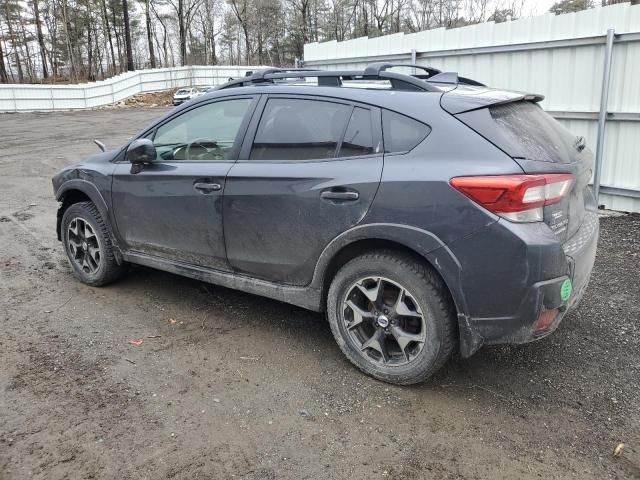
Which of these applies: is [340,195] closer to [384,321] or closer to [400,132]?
[400,132]

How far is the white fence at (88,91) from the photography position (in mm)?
31266

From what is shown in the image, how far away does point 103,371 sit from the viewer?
350 cm

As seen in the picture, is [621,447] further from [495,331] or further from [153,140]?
[153,140]

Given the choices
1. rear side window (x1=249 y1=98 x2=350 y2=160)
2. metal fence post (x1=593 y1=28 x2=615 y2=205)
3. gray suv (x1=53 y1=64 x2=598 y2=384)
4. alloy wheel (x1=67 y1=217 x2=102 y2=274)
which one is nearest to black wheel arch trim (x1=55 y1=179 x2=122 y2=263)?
alloy wheel (x1=67 y1=217 x2=102 y2=274)

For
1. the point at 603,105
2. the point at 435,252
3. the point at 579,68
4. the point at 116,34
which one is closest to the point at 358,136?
the point at 435,252

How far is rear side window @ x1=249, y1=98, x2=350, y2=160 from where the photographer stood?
3447 millimetres

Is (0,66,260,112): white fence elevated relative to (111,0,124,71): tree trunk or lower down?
lower down

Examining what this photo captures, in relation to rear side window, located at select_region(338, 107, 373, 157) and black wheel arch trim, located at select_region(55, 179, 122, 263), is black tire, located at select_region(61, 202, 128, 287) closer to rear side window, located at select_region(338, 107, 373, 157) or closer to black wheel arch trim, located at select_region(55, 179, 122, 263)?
black wheel arch trim, located at select_region(55, 179, 122, 263)

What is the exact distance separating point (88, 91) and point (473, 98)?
33918 mm

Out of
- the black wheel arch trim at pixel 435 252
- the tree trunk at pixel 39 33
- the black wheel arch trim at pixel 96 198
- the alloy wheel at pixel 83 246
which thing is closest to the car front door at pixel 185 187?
the black wheel arch trim at pixel 96 198

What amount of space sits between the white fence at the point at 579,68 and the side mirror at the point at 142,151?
574 cm

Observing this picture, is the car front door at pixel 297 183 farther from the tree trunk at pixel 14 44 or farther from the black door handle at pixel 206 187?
the tree trunk at pixel 14 44

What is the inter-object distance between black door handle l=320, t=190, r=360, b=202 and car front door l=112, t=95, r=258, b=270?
0.84m

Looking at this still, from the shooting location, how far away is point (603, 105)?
7.03 m
